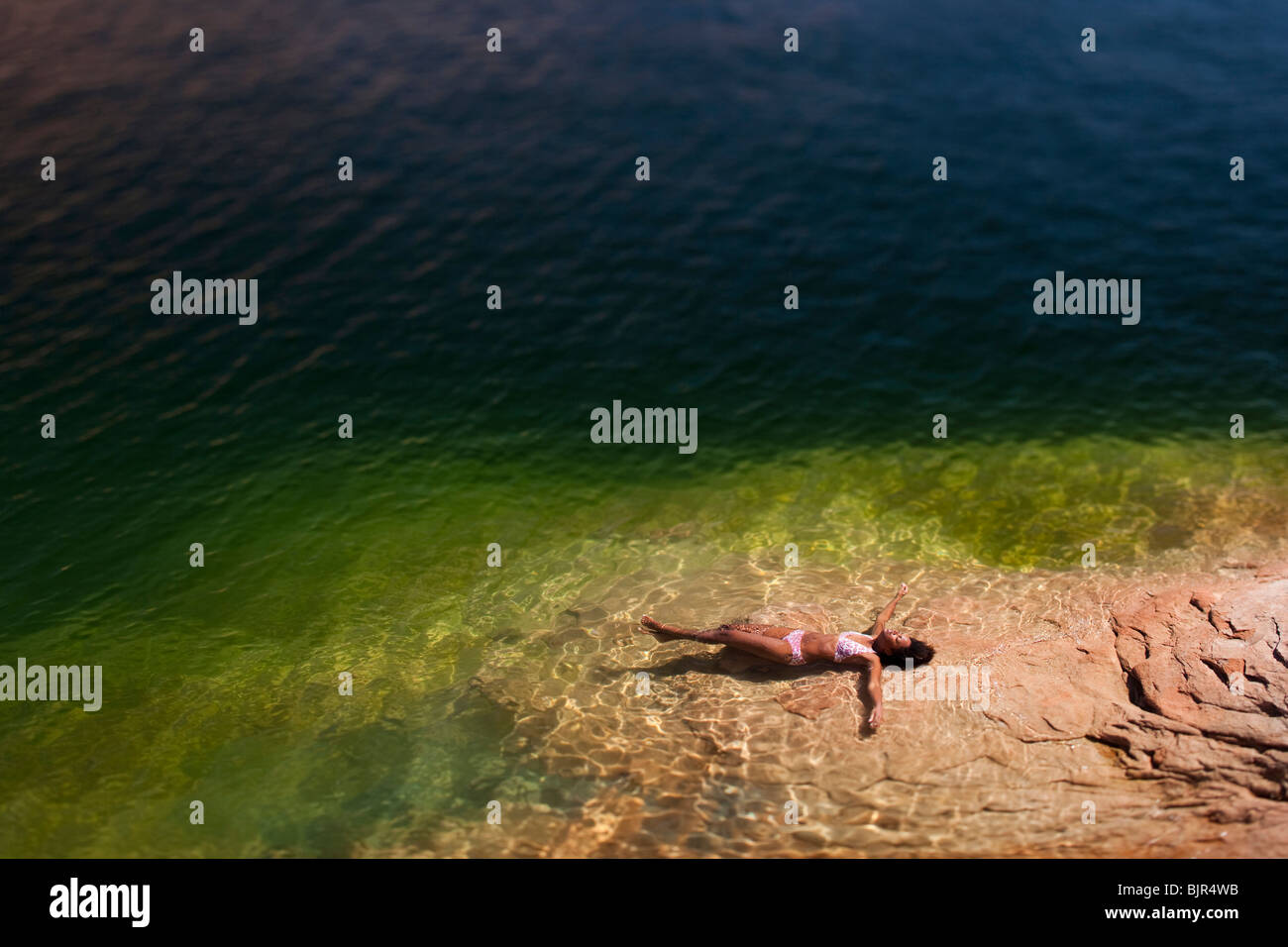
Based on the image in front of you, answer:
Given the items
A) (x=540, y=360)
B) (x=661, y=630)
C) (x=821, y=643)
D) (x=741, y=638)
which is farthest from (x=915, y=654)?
(x=540, y=360)

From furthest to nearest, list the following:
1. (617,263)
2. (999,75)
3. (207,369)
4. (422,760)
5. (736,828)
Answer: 1. (999,75)
2. (617,263)
3. (207,369)
4. (422,760)
5. (736,828)

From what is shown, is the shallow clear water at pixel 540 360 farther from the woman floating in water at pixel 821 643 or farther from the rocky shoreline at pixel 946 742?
the woman floating in water at pixel 821 643

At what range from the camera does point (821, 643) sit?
14430 millimetres

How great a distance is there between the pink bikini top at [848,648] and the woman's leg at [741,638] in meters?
0.65

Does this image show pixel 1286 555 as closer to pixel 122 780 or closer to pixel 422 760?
pixel 422 760

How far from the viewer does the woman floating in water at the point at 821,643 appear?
46.1 feet

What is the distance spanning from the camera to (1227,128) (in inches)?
1079

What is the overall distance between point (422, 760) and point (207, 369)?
39.4 ft

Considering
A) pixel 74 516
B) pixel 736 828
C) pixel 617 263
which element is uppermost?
pixel 617 263

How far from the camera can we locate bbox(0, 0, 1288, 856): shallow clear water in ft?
49.9

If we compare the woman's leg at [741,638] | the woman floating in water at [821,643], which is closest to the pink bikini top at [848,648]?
the woman floating in water at [821,643]

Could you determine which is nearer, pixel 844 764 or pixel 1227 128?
pixel 844 764

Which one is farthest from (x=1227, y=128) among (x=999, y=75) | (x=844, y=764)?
(x=844, y=764)

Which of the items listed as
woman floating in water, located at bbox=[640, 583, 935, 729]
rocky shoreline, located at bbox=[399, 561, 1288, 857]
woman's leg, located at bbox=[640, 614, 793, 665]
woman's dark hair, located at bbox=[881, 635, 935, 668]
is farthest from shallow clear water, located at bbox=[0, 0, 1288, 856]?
woman's dark hair, located at bbox=[881, 635, 935, 668]
